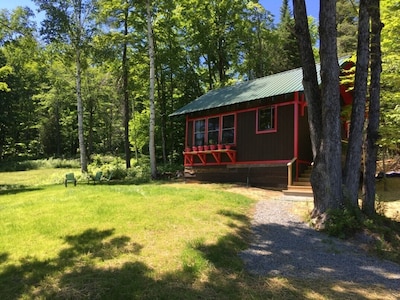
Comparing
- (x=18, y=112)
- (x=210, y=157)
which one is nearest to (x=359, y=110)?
(x=210, y=157)

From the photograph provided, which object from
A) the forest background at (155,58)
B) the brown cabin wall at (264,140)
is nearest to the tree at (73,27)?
the forest background at (155,58)

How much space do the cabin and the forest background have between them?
280 centimetres

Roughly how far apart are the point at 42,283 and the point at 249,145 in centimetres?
1030

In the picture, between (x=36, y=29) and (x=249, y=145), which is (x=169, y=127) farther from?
(x=249, y=145)

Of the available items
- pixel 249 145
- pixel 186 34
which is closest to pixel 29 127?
pixel 186 34

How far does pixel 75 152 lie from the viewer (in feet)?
145

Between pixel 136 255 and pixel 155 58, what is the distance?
18288 mm

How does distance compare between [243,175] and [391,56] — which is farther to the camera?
[243,175]

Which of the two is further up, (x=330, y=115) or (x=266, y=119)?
(x=266, y=119)

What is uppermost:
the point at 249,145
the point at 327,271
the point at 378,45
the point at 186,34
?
the point at 186,34

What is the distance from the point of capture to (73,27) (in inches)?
733

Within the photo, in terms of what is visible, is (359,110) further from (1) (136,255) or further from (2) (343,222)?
(1) (136,255)

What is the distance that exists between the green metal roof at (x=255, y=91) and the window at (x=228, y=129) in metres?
0.70

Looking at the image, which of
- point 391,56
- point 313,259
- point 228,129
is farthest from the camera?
point 228,129
